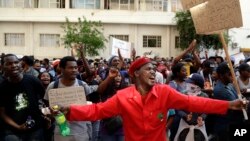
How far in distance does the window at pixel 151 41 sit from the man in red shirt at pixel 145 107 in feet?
108

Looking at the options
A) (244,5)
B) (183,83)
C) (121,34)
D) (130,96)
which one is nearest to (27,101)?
(130,96)

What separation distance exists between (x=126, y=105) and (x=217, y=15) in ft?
4.04

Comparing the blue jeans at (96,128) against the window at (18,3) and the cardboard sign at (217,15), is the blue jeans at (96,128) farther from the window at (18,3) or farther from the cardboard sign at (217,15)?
the window at (18,3)

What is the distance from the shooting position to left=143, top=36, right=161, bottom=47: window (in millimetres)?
→ 37094

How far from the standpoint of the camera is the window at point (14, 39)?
36375 millimetres

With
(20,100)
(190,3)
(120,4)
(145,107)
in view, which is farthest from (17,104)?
(120,4)

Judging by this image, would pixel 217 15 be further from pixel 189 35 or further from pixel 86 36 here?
pixel 189 35

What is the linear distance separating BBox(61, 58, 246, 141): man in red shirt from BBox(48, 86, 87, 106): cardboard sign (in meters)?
0.31

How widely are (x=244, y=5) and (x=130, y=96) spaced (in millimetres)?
37996

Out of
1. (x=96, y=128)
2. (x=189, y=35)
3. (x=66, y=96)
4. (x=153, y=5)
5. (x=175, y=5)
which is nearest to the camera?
(x=66, y=96)

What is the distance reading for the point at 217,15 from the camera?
427cm

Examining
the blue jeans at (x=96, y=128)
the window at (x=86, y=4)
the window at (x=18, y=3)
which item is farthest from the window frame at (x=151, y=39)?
the blue jeans at (x=96, y=128)

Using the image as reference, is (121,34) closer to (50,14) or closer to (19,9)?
(50,14)

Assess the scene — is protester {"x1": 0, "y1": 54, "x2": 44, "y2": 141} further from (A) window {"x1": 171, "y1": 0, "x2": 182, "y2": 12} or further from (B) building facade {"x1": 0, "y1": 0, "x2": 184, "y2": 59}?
(A) window {"x1": 171, "y1": 0, "x2": 182, "y2": 12}
